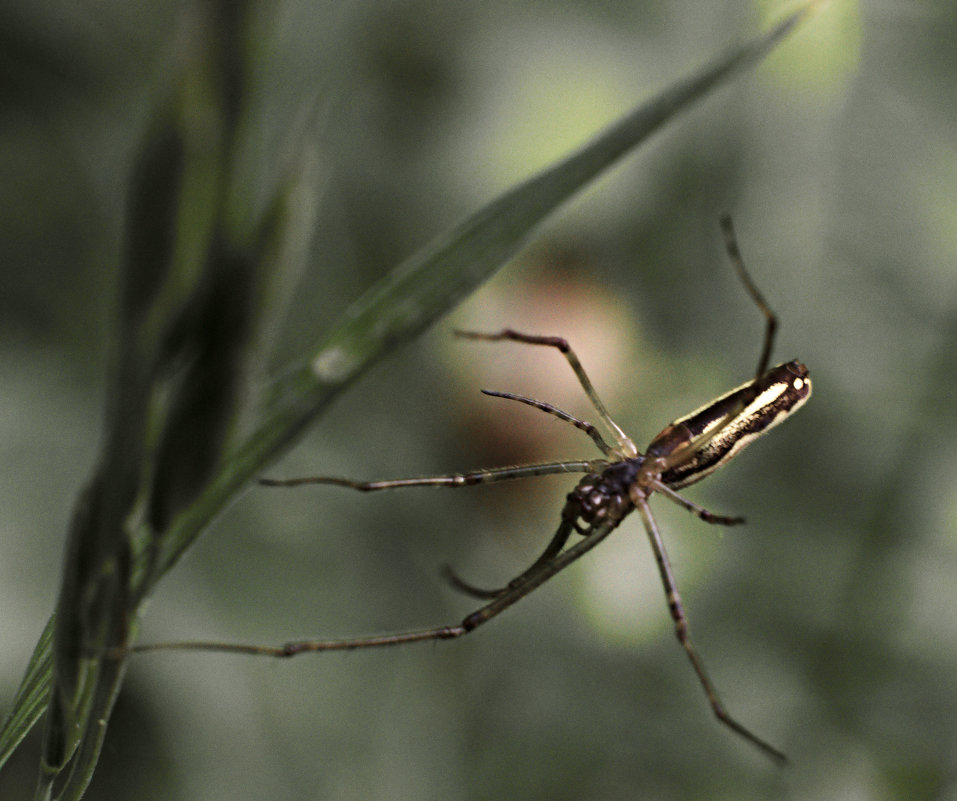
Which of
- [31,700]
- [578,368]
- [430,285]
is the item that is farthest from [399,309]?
[578,368]

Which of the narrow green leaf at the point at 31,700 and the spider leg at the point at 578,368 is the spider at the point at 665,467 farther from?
the narrow green leaf at the point at 31,700

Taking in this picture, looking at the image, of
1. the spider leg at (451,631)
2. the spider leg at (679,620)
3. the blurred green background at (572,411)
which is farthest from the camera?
the blurred green background at (572,411)

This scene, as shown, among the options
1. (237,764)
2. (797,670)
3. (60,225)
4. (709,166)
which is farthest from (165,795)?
(709,166)

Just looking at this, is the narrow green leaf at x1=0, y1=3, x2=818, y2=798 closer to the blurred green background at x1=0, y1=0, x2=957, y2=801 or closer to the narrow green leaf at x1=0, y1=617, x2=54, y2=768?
the narrow green leaf at x1=0, y1=617, x2=54, y2=768

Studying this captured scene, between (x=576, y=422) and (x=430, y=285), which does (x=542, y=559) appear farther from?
(x=430, y=285)

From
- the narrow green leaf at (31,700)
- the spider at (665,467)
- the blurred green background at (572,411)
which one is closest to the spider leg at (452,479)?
the spider at (665,467)

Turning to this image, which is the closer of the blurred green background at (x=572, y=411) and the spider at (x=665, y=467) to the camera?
the spider at (x=665, y=467)

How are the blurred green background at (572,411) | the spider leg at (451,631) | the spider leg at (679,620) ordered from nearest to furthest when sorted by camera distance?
the spider leg at (451,631) < the spider leg at (679,620) < the blurred green background at (572,411)

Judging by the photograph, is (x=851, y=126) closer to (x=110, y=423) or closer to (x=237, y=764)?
(x=237, y=764)

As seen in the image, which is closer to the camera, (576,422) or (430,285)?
(430,285)

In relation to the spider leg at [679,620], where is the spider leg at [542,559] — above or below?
above
